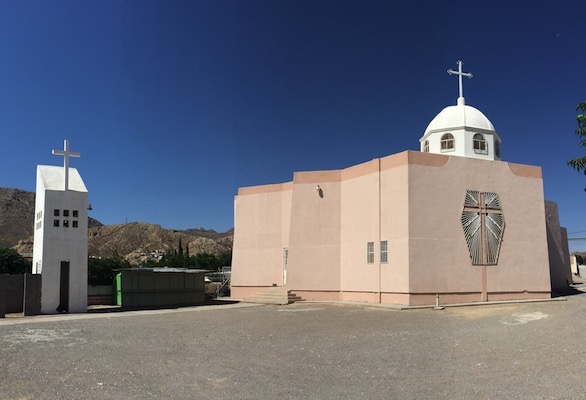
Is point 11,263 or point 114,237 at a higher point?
point 114,237

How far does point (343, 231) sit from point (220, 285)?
12.5 metres

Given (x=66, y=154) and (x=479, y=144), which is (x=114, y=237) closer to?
(x=66, y=154)

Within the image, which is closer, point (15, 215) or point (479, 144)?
point (479, 144)

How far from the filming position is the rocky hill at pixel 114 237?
87.9 metres

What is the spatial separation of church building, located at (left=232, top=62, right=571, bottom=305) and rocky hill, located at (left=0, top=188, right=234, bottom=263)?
5891 cm

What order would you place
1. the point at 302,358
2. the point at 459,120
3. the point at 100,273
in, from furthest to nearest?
1. the point at 100,273
2. the point at 459,120
3. the point at 302,358

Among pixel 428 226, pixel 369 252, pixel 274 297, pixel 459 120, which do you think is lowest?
pixel 274 297

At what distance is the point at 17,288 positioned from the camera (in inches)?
806

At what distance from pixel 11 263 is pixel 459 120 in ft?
109

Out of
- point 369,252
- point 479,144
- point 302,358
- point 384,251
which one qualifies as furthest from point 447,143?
point 302,358

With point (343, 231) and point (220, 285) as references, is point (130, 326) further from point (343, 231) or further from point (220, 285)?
point (220, 285)

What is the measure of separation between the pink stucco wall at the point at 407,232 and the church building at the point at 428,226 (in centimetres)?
4

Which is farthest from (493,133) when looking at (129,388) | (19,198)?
(19,198)

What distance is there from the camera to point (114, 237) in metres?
96.1
